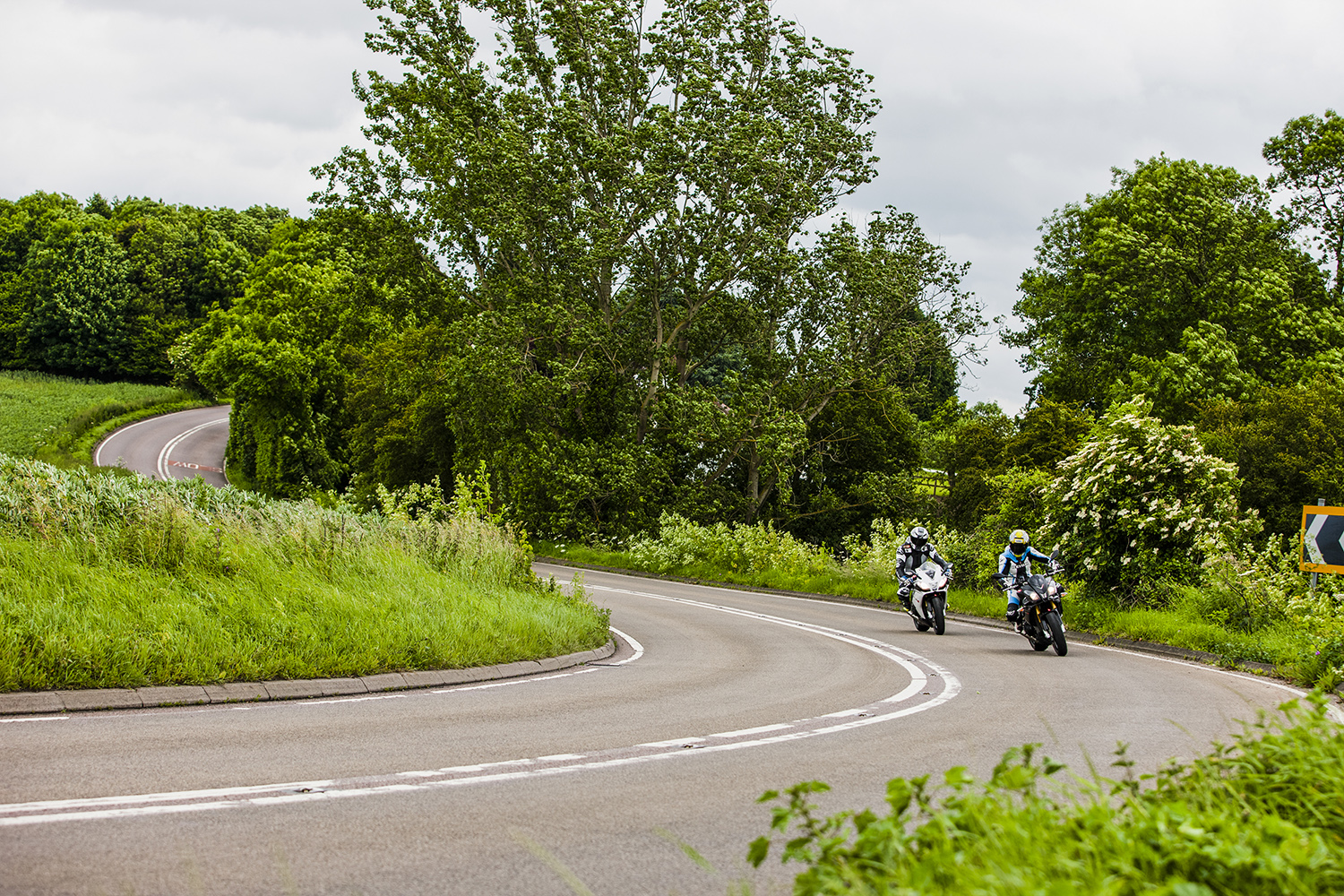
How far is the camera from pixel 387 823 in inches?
220

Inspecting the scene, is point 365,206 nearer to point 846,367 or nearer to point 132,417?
point 846,367

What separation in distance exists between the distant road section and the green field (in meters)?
1.89

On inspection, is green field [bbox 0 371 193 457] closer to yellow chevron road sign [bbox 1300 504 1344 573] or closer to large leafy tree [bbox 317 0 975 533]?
large leafy tree [bbox 317 0 975 533]

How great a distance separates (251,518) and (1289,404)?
32.9m

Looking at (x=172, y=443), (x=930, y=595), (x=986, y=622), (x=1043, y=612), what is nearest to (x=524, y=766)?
(x=1043, y=612)

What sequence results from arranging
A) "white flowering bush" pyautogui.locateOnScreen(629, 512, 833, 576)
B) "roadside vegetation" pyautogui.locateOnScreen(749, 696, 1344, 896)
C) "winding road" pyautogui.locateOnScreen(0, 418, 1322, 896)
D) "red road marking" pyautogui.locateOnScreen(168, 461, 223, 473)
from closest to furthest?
"roadside vegetation" pyautogui.locateOnScreen(749, 696, 1344, 896) < "winding road" pyautogui.locateOnScreen(0, 418, 1322, 896) < "white flowering bush" pyautogui.locateOnScreen(629, 512, 833, 576) < "red road marking" pyautogui.locateOnScreen(168, 461, 223, 473)

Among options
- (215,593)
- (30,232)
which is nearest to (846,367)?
(215,593)

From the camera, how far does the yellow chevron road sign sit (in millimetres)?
13672

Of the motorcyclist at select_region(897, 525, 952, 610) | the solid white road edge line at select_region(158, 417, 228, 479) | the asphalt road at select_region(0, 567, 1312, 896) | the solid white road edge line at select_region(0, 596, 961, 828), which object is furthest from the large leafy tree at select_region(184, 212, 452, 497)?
the solid white road edge line at select_region(0, 596, 961, 828)

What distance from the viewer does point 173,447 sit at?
225ft

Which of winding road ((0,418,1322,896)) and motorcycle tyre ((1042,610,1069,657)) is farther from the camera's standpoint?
motorcycle tyre ((1042,610,1069,657))

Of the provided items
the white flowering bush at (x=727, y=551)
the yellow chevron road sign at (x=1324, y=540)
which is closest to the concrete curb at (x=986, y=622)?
the white flowering bush at (x=727, y=551)

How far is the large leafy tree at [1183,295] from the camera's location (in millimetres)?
39938

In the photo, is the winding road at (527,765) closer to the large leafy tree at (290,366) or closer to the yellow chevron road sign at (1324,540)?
the yellow chevron road sign at (1324,540)
